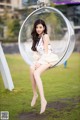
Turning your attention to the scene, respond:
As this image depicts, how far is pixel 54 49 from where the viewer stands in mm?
4043

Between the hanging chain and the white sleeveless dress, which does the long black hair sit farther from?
the hanging chain

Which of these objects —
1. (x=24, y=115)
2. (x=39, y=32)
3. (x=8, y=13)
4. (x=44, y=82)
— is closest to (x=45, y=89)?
(x=44, y=82)

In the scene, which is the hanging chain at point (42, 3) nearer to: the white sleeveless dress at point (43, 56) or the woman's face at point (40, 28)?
the woman's face at point (40, 28)

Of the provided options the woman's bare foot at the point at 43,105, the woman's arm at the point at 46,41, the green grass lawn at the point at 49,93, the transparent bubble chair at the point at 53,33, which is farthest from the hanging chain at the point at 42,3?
the woman's bare foot at the point at 43,105

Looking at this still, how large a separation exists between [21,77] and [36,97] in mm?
284

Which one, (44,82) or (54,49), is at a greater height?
(54,49)

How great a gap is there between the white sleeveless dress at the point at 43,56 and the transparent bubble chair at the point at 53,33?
45mm

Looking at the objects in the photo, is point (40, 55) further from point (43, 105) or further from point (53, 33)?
point (43, 105)

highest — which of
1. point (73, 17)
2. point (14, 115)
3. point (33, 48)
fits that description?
point (73, 17)

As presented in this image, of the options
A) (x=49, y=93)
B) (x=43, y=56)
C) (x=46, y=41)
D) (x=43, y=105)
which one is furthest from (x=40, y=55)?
(x=43, y=105)

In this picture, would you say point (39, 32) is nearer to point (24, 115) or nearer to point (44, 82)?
point (44, 82)

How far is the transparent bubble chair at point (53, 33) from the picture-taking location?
395 centimetres

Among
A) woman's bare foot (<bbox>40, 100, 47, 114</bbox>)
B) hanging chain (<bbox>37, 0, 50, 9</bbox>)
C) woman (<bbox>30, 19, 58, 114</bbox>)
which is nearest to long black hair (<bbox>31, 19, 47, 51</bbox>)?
woman (<bbox>30, 19, 58, 114</bbox>)

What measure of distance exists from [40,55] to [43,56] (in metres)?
0.04
